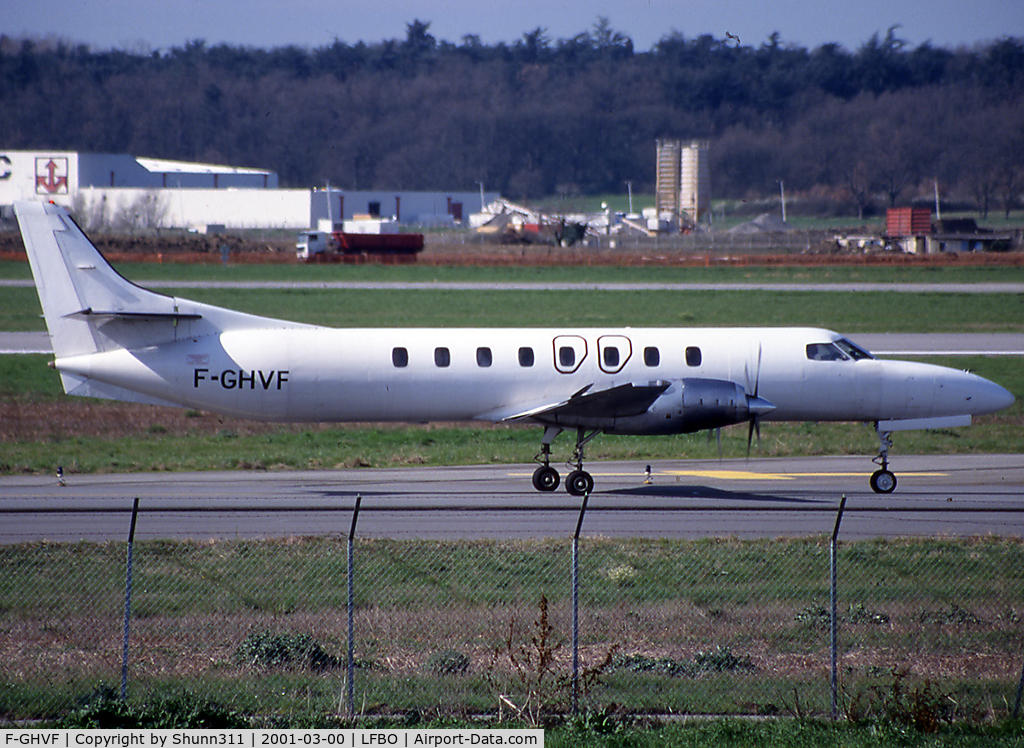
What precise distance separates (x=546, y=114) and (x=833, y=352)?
511 feet

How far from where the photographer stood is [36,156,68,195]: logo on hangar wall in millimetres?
101688

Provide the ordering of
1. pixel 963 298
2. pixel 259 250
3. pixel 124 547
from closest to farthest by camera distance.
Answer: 1. pixel 124 547
2. pixel 963 298
3. pixel 259 250

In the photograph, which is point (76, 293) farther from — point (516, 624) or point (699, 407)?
point (516, 624)

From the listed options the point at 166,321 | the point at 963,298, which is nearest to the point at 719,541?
the point at 166,321

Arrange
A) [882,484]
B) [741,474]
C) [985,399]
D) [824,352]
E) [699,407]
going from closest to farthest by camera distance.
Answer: [699,407] → [882,484] → [985,399] → [824,352] → [741,474]

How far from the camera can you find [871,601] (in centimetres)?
1447

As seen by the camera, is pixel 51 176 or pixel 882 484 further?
pixel 51 176

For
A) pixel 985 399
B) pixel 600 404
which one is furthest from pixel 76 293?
pixel 985 399

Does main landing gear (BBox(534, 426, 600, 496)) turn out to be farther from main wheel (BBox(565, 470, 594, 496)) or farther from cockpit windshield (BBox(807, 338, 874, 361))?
cockpit windshield (BBox(807, 338, 874, 361))

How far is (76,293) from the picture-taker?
21.8 meters

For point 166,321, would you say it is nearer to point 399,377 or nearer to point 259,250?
point 399,377

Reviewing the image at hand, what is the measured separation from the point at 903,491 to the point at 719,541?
7184 millimetres

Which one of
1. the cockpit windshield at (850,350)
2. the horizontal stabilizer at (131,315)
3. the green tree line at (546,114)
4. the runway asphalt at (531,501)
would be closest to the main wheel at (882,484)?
the runway asphalt at (531,501)

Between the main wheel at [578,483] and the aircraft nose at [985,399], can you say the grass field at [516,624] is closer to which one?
the main wheel at [578,483]
